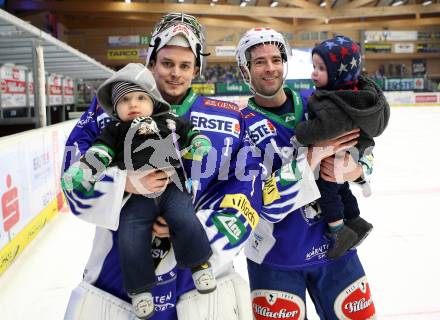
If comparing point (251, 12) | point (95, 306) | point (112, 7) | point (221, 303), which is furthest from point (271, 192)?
point (251, 12)

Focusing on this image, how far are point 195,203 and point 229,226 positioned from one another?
0.15 m

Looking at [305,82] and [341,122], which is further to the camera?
[305,82]

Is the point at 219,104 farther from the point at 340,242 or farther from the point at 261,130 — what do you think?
the point at 340,242

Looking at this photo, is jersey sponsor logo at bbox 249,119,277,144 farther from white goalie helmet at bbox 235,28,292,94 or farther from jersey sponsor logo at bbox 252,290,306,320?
jersey sponsor logo at bbox 252,290,306,320

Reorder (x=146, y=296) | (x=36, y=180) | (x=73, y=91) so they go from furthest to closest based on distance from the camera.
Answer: (x=73, y=91), (x=36, y=180), (x=146, y=296)

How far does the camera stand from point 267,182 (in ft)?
5.02

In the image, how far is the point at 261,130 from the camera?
5.30 ft

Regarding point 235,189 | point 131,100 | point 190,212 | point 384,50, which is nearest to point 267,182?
point 235,189

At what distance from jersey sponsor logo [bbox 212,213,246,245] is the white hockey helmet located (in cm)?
56

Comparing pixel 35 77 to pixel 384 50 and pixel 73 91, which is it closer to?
pixel 73 91

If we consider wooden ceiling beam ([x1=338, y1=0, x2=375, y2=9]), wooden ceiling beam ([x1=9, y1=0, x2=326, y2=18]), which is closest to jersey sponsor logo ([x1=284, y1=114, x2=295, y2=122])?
wooden ceiling beam ([x1=9, y1=0, x2=326, y2=18])

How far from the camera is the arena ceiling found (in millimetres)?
19625

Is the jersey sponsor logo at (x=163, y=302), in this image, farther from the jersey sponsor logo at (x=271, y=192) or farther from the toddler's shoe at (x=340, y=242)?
the toddler's shoe at (x=340, y=242)

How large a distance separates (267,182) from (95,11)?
20.6m
